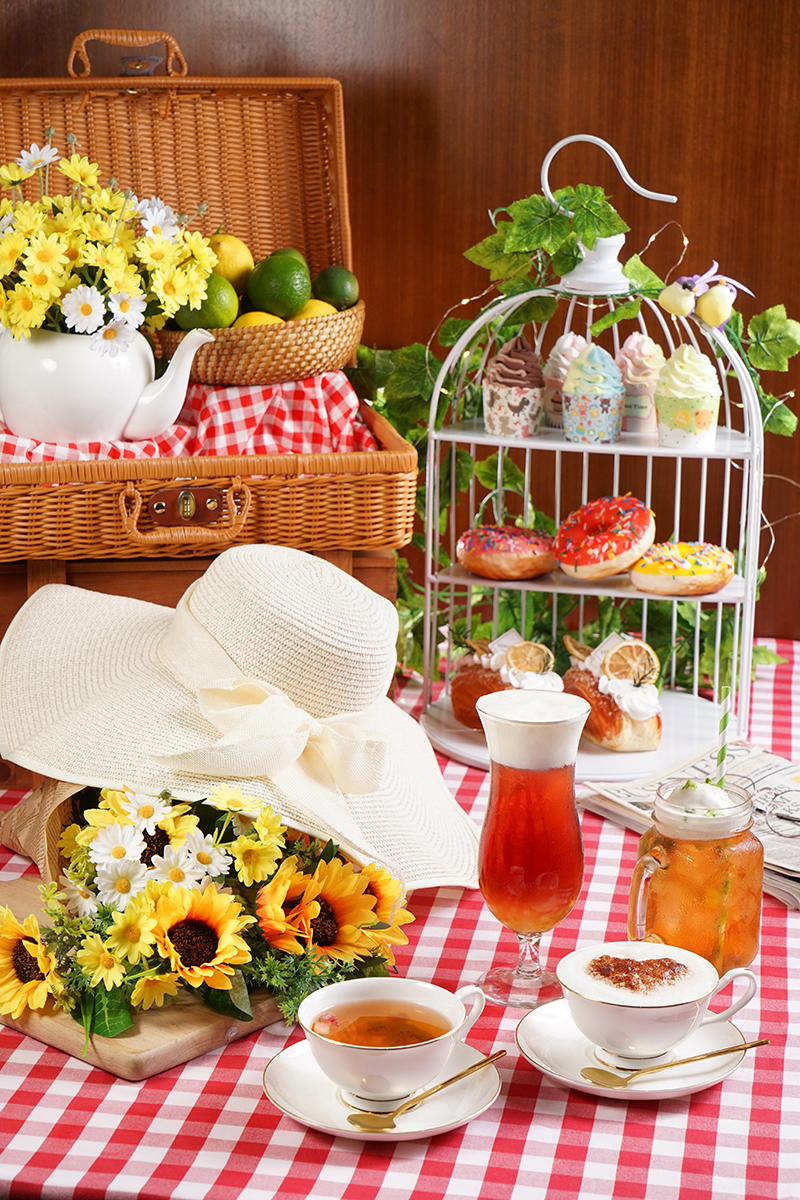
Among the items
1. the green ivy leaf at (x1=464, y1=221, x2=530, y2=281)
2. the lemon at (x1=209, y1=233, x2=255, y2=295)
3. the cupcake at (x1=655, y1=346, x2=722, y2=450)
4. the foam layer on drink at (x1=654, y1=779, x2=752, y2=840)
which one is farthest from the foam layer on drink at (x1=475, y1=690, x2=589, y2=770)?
the lemon at (x1=209, y1=233, x2=255, y2=295)

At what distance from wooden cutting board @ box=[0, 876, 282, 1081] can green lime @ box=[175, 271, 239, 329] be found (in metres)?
0.98

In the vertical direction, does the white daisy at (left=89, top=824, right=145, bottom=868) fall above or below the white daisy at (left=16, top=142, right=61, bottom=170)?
below

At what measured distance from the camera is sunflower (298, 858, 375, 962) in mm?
1002

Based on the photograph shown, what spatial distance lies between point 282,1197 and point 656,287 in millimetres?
1186

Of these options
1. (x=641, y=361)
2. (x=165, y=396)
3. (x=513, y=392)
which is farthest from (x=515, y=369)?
(x=165, y=396)

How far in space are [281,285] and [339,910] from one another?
97 cm

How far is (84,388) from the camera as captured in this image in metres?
1.48

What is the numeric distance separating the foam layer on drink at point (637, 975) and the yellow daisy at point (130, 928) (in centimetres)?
29

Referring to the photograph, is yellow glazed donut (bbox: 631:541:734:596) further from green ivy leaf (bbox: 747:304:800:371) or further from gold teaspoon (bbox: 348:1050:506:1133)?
gold teaspoon (bbox: 348:1050:506:1133)

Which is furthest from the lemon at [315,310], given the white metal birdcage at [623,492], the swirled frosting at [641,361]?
the swirled frosting at [641,361]

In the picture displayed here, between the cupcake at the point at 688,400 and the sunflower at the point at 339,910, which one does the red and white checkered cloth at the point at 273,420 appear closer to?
the cupcake at the point at 688,400

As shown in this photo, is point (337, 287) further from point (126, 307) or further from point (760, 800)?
point (760, 800)

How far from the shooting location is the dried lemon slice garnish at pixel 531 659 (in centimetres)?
157

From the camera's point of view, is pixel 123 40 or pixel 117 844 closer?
pixel 117 844
